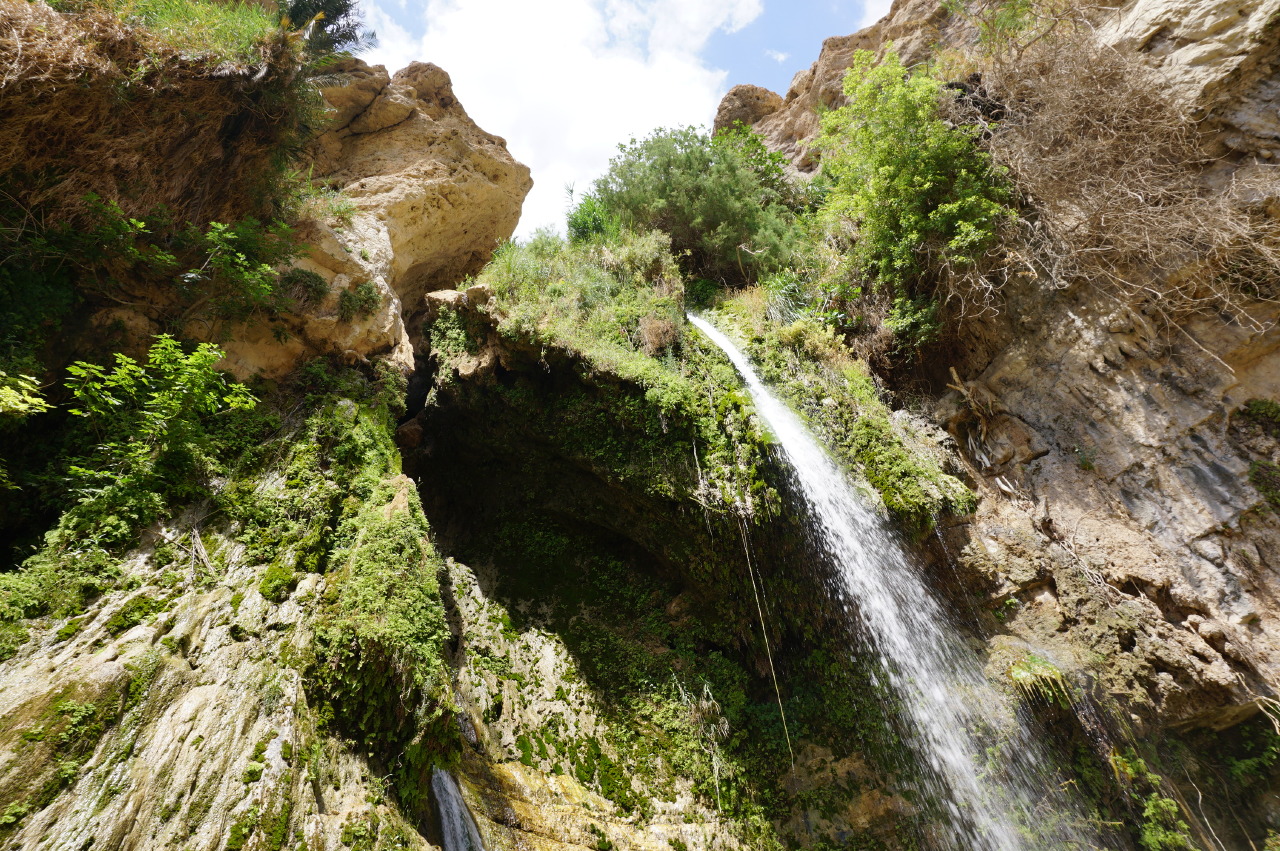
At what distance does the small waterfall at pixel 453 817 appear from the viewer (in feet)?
15.5

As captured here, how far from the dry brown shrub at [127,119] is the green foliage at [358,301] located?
1.41m

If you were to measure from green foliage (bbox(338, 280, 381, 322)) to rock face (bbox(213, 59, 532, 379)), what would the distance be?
2 centimetres

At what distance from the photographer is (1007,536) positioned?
268 inches

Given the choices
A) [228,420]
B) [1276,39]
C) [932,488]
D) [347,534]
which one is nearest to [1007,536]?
[932,488]

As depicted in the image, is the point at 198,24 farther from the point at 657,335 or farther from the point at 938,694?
the point at 938,694

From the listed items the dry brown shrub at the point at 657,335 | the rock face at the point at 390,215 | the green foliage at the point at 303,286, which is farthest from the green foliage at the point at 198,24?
the dry brown shrub at the point at 657,335

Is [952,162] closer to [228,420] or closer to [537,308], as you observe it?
[537,308]

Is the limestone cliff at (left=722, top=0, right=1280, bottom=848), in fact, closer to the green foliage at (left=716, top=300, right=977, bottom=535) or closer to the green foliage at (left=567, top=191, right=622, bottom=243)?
Result: the green foliage at (left=716, top=300, right=977, bottom=535)

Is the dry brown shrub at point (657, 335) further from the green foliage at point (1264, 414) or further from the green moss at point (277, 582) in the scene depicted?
the green foliage at point (1264, 414)

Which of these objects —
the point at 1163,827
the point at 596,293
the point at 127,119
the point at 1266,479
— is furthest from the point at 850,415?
the point at 127,119

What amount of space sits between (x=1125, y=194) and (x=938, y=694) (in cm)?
705

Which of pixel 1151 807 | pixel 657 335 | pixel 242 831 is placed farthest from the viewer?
pixel 657 335

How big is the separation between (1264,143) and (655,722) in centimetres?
1079

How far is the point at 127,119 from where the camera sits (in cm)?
536
